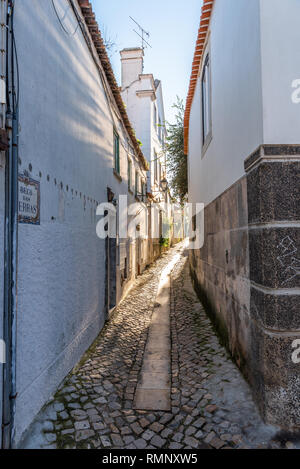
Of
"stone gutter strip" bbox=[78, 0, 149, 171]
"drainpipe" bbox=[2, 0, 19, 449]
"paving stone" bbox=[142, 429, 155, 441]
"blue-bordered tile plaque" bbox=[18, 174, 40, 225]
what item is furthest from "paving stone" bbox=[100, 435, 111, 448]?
"stone gutter strip" bbox=[78, 0, 149, 171]

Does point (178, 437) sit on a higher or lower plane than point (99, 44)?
lower

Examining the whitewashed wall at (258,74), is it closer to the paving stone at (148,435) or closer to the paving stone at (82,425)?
the paving stone at (148,435)

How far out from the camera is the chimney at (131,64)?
15.6 m

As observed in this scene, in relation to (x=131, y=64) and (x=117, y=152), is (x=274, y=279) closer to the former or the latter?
(x=117, y=152)

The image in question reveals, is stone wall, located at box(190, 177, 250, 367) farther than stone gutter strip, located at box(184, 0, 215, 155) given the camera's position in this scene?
No

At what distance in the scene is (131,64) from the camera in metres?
15.7

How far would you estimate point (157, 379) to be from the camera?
4188 mm

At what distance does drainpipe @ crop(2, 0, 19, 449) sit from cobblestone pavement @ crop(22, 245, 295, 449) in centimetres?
51

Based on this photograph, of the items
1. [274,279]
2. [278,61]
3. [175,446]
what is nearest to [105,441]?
[175,446]

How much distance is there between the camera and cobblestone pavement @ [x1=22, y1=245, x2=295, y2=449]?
284 centimetres

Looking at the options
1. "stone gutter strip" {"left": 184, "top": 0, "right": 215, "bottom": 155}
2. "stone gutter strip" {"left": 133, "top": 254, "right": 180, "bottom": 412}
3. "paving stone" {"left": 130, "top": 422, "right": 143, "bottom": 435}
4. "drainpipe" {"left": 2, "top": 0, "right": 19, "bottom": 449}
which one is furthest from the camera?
"stone gutter strip" {"left": 184, "top": 0, "right": 215, "bottom": 155}

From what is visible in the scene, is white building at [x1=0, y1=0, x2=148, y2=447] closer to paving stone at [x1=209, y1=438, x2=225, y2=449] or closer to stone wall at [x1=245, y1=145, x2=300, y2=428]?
paving stone at [x1=209, y1=438, x2=225, y2=449]

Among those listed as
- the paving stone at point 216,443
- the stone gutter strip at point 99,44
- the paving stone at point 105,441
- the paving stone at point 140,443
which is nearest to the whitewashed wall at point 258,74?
the stone gutter strip at point 99,44

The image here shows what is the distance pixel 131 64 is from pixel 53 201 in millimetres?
14594
